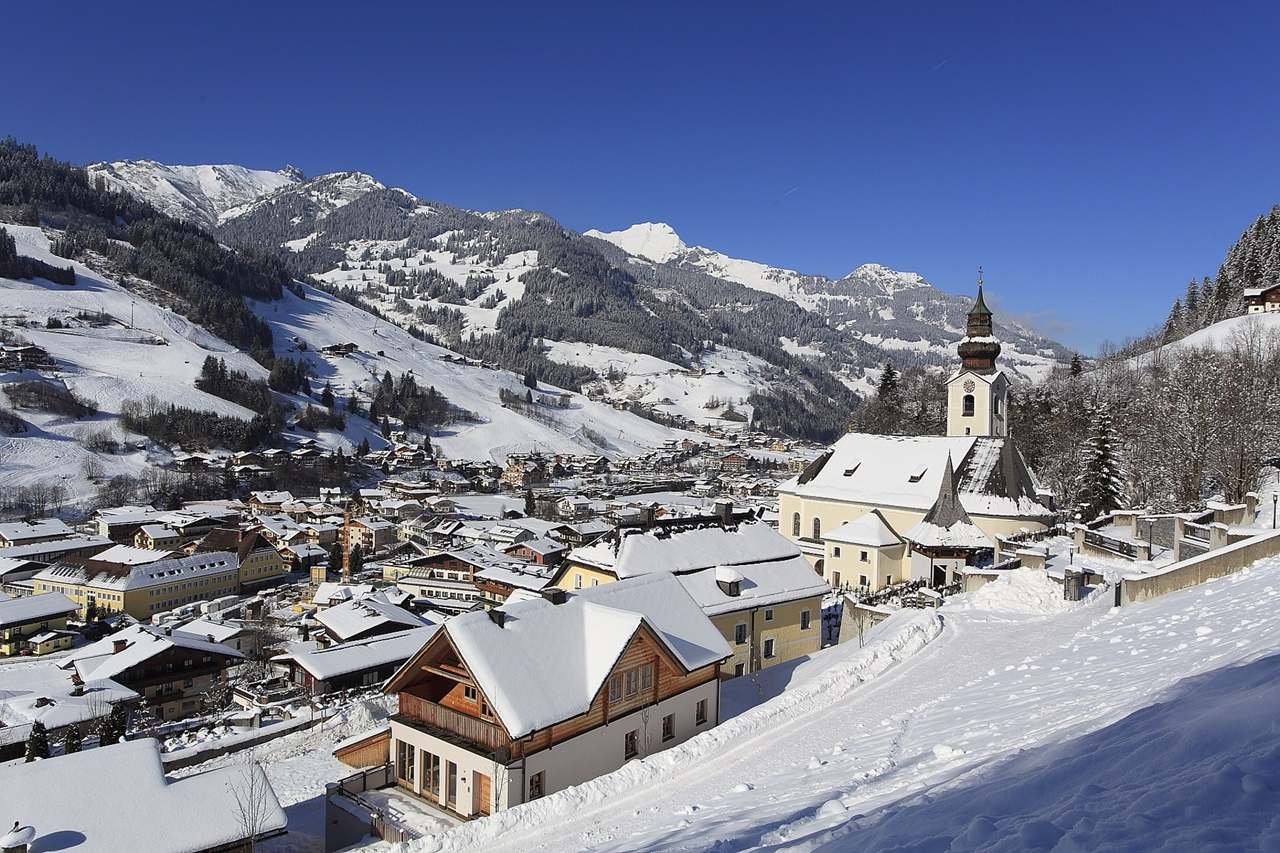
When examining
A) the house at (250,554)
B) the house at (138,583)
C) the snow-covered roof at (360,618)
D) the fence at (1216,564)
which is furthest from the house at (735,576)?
the house at (250,554)

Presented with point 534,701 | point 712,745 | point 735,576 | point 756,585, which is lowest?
point 712,745

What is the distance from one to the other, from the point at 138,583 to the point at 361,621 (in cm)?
2741

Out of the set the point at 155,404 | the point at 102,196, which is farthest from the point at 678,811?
the point at 102,196

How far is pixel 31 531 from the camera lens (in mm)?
72312

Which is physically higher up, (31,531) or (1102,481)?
(1102,481)

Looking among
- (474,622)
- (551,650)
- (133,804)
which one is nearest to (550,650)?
(551,650)

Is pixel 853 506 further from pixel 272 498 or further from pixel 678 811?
pixel 272 498

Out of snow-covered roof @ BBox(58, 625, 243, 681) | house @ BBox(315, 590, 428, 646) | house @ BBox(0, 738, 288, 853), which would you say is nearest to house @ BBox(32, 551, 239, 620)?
snow-covered roof @ BBox(58, 625, 243, 681)

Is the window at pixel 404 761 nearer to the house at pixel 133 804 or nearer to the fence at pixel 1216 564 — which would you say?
the house at pixel 133 804

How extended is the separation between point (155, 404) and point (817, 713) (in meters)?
129

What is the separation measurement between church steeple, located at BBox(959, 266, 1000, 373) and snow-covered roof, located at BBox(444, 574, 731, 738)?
98.5ft

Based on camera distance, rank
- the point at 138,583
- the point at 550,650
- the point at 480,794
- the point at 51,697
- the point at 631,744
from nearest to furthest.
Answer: the point at 480,794
the point at 550,650
the point at 631,744
the point at 51,697
the point at 138,583

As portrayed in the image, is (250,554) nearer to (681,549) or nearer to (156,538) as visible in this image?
(156,538)

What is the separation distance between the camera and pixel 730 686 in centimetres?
2172
